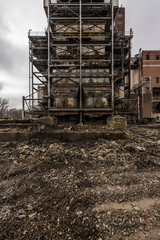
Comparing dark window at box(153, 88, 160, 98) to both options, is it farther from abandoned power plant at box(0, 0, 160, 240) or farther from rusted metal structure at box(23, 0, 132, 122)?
abandoned power plant at box(0, 0, 160, 240)

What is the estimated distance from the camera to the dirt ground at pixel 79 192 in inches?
67.6

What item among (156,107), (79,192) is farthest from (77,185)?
(156,107)

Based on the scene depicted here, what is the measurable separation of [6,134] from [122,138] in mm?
6031

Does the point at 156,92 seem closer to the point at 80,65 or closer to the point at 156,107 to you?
the point at 156,107

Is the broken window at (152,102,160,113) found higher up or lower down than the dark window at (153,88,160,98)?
lower down

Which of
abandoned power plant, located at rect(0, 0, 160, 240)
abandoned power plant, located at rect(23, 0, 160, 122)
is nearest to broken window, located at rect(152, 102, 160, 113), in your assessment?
abandoned power plant, located at rect(23, 0, 160, 122)

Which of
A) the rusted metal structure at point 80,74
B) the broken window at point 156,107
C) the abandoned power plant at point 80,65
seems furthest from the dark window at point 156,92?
the rusted metal structure at point 80,74

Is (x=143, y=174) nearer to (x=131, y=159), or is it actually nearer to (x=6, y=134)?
(x=131, y=159)

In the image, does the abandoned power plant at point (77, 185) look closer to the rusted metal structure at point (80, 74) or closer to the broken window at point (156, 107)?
the rusted metal structure at point (80, 74)

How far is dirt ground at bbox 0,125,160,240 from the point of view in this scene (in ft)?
5.64

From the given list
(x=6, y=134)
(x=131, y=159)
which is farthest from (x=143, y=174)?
(x=6, y=134)

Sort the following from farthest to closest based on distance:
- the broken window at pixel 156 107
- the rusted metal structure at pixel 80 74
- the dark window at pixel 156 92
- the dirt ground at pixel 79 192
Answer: the dark window at pixel 156 92, the broken window at pixel 156 107, the rusted metal structure at pixel 80 74, the dirt ground at pixel 79 192

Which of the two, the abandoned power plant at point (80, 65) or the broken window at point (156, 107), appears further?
the broken window at point (156, 107)

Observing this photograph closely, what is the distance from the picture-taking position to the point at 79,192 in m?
2.50
